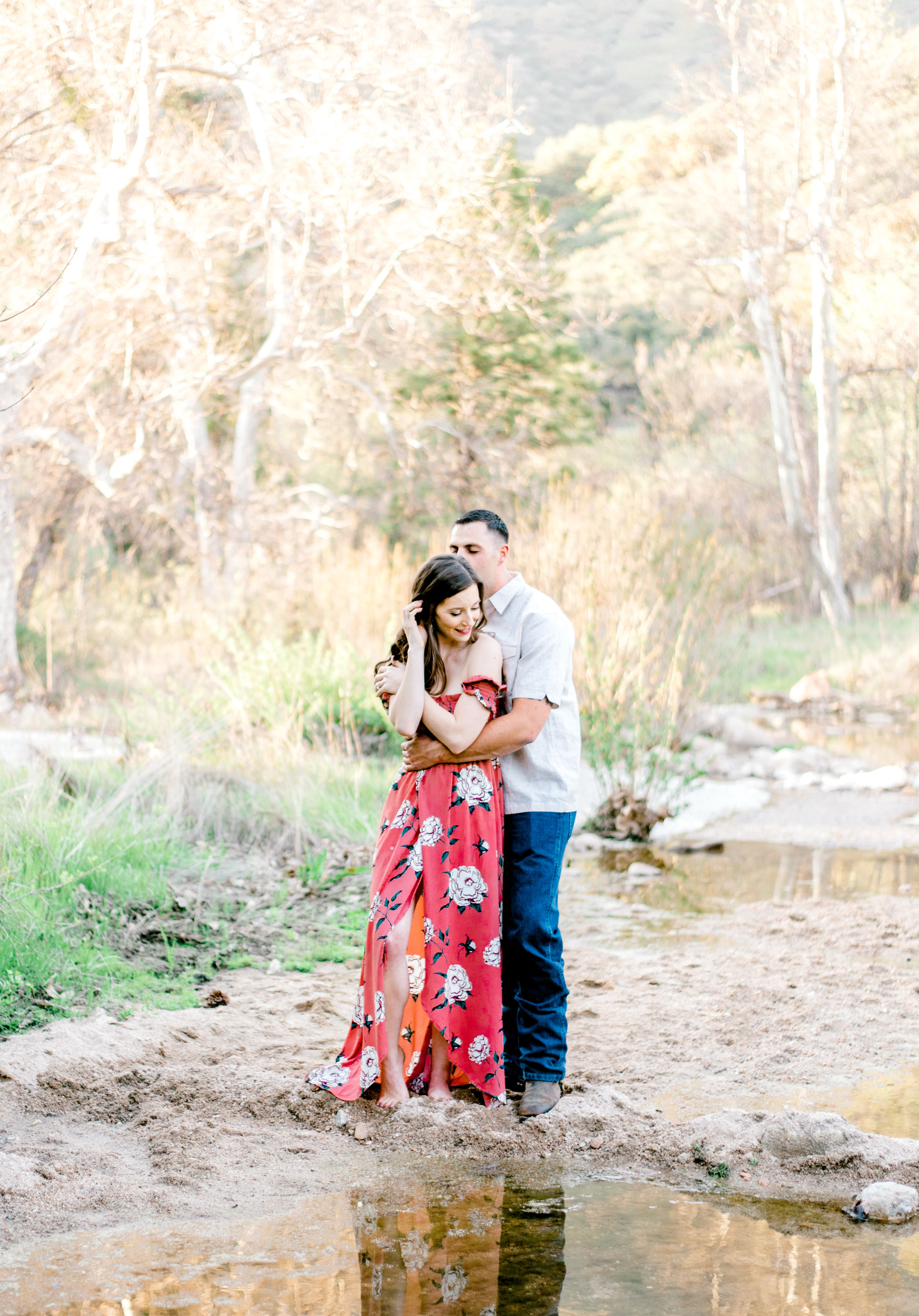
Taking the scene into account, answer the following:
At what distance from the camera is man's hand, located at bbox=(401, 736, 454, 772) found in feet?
12.4

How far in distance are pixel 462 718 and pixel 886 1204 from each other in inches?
67.2

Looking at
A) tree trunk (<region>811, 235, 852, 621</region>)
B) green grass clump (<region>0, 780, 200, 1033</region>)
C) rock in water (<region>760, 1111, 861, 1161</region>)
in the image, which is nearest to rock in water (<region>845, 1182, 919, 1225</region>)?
rock in water (<region>760, 1111, 861, 1161</region>)

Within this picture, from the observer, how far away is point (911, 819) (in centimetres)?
930

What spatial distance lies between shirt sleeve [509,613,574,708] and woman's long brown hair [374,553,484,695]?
17 cm

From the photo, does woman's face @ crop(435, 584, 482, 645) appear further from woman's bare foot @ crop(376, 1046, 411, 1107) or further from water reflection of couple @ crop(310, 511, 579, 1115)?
woman's bare foot @ crop(376, 1046, 411, 1107)

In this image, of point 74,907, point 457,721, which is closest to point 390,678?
point 457,721

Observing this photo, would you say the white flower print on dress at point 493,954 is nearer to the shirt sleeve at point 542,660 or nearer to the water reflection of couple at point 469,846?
A: the water reflection of couple at point 469,846

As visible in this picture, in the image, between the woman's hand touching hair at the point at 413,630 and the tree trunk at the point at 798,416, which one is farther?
the tree trunk at the point at 798,416

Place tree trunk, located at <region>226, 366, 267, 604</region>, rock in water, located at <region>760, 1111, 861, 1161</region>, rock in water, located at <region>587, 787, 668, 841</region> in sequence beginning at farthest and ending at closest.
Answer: tree trunk, located at <region>226, 366, 267, 604</region> < rock in water, located at <region>587, 787, 668, 841</region> < rock in water, located at <region>760, 1111, 861, 1161</region>

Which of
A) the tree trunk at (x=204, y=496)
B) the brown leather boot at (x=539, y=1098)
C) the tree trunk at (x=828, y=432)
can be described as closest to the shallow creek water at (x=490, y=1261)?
the brown leather boot at (x=539, y=1098)

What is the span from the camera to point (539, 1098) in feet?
12.6

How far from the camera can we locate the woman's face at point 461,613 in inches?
147

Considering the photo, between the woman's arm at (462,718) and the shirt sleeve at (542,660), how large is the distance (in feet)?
0.41

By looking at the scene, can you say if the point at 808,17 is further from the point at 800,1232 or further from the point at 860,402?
the point at 800,1232
